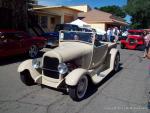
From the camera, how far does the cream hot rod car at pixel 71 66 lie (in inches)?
222

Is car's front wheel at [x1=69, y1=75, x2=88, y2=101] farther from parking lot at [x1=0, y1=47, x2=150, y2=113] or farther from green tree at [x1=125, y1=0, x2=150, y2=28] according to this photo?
green tree at [x1=125, y1=0, x2=150, y2=28]

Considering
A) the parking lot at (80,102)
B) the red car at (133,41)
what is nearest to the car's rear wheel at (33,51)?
the parking lot at (80,102)

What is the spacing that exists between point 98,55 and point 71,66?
1.62 meters

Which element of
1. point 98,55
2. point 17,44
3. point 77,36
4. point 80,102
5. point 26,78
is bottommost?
point 80,102

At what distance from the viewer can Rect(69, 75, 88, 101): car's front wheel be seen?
5441 mm

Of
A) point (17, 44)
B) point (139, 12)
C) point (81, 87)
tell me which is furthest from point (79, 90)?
point (139, 12)

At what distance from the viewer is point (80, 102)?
5.57 meters

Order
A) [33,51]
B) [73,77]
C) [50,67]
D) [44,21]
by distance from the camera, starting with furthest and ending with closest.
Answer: [44,21], [33,51], [50,67], [73,77]

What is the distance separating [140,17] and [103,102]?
39.0 metres

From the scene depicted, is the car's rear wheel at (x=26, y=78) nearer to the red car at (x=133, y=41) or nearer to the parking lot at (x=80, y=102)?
the parking lot at (x=80, y=102)

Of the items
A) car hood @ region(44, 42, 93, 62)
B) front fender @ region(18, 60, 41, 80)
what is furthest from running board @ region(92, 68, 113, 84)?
front fender @ region(18, 60, 41, 80)

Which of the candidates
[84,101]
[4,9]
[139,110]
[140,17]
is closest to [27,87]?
[84,101]

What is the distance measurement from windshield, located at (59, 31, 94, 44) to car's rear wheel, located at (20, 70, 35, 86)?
1762 millimetres

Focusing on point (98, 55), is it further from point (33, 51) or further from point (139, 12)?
point (139, 12)
